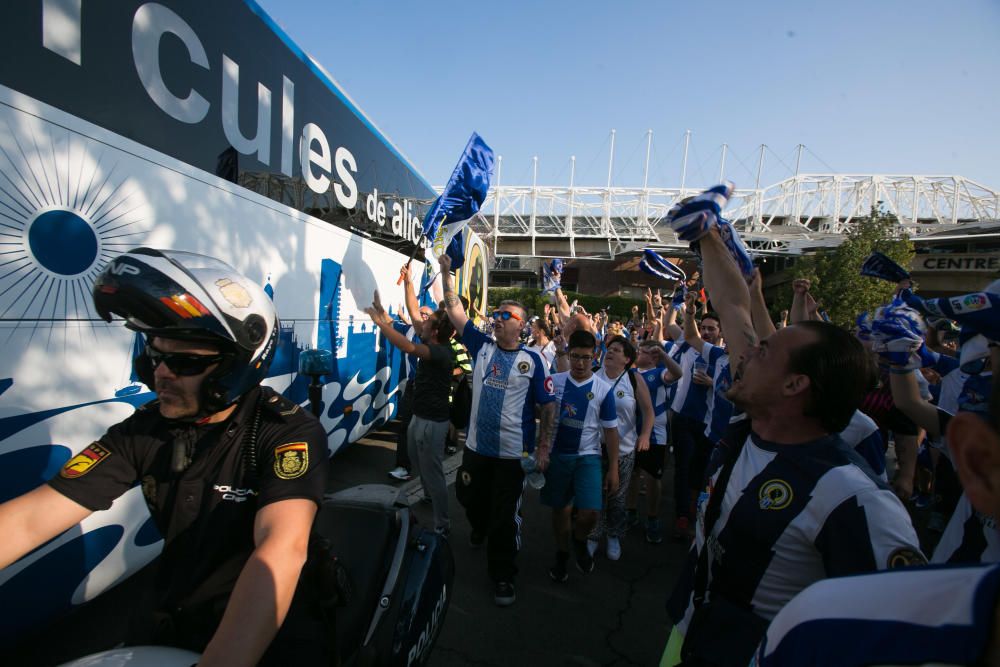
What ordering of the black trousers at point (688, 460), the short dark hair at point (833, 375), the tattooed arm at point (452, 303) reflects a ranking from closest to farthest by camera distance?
the short dark hair at point (833, 375) < the tattooed arm at point (452, 303) < the black trousers at point (688, 460)

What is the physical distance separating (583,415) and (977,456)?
3307 millimetres

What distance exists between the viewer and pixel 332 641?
145cm

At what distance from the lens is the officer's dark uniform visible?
1366mm

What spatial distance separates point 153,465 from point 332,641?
738mm

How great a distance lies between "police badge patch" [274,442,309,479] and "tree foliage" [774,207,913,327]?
27.0m

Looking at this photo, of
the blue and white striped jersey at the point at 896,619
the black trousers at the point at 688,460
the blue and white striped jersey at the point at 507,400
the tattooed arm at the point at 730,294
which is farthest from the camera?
the black trousers at the point at 688,460

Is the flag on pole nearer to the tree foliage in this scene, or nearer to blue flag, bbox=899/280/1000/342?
blue flag, bbox=899/280/1000/342

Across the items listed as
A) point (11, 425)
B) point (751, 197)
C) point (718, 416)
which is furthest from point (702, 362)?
point (751, 197)

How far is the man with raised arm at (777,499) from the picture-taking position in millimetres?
1306

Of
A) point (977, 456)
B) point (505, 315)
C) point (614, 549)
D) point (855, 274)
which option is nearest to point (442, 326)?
point (505, 315)

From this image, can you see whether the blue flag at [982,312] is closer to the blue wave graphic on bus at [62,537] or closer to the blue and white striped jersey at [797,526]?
the blue and white striped jersey at [797,526]

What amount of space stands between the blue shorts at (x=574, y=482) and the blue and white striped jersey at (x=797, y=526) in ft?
7.32

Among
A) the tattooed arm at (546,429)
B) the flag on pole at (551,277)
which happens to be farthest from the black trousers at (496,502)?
the flag on pole at (551,277)

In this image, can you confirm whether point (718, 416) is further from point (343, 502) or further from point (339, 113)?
point (339, 113)
